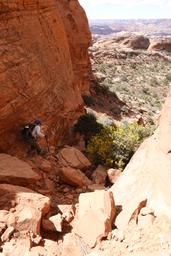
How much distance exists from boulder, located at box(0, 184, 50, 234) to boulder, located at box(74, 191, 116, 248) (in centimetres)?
80

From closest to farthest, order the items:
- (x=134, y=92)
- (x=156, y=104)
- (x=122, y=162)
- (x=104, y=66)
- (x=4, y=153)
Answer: (x=4, y=153)
(x=122, y=162)
(x=156, y=104)
(x=134, y=92)
(x=104, y=66)

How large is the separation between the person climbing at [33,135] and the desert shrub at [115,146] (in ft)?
8.17

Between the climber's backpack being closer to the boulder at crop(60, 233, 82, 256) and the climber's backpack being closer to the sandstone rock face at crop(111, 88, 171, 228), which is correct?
the sandstone rock face at crop(111, 88, 171, 228)

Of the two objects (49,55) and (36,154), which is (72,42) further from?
(36,154)

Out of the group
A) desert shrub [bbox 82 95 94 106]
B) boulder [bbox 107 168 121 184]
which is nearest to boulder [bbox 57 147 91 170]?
boulder [bbox 107 168 121 184]

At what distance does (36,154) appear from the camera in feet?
40.4

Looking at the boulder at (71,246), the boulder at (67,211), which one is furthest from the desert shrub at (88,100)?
the boulder at (71,246)

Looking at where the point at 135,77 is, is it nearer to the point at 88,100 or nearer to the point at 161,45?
the point at 88,100

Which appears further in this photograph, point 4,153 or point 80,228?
point 4,153

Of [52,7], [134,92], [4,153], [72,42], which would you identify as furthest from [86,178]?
[134,92]

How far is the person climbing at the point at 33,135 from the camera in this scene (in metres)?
12.2

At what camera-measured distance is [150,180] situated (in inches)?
337

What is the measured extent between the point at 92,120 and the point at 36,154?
4.89 meters

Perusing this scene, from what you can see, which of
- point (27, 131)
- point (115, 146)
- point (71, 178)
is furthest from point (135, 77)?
point (71, 178)
